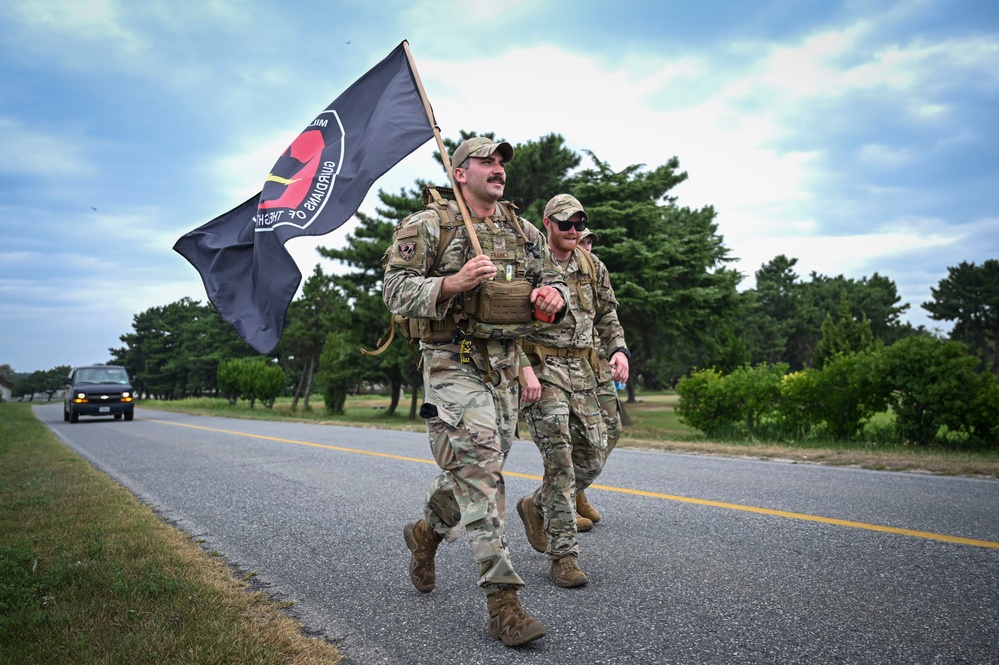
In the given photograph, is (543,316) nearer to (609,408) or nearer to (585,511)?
(609,408)

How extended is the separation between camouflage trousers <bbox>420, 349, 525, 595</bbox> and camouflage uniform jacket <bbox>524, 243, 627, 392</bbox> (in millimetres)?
1005

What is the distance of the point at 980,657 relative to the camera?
2723 mm

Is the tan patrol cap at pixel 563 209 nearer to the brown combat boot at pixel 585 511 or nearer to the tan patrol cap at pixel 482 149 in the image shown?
the tan patrol cap at pixel 482 149

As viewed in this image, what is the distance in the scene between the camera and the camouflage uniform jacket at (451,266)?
342cm

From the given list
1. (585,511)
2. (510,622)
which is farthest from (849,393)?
(510,622)

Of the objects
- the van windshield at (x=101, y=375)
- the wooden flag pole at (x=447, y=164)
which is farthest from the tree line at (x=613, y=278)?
the van windshield at (x=101, y=375)

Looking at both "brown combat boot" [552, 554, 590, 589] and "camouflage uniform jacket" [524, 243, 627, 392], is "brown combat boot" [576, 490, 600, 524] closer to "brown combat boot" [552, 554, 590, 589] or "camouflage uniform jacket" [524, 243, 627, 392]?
"camouflage uniform jacket" [524, 243, 627, 392]

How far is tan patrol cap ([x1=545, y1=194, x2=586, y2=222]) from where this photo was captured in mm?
4877

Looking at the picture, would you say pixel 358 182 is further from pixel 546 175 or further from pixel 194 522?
pixel 546 175

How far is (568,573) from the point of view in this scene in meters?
3.86

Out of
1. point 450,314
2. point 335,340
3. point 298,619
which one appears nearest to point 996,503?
point 450,314

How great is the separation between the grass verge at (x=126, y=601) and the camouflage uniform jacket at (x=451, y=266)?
155cm

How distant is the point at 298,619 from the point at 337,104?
130 inches

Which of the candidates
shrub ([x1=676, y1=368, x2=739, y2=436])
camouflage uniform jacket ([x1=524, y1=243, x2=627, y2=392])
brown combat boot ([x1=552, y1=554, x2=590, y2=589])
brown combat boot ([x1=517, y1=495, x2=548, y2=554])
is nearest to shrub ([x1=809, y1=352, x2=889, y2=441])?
shrub ([x1=676, y1=368, x2=739, y2=436])
